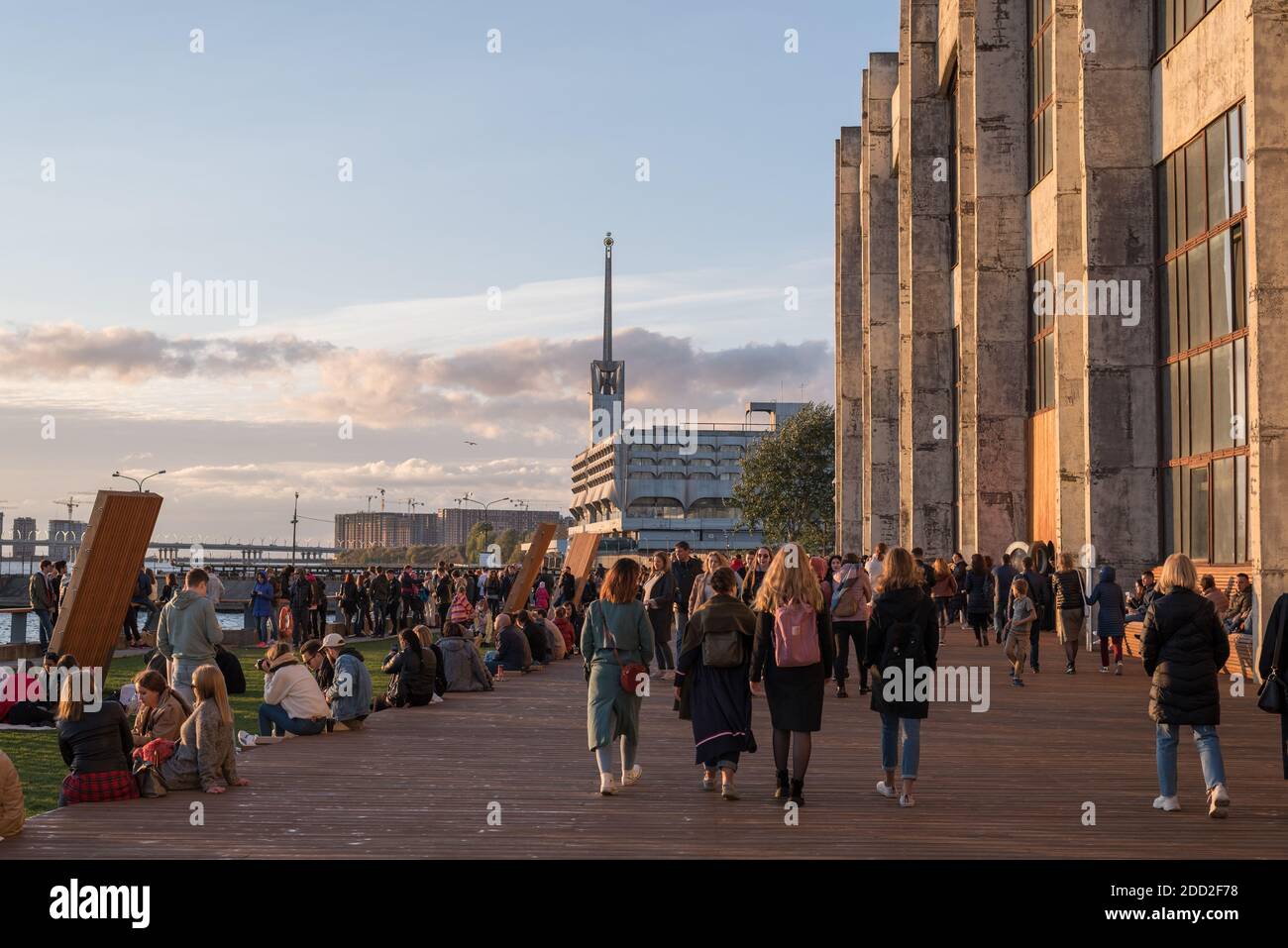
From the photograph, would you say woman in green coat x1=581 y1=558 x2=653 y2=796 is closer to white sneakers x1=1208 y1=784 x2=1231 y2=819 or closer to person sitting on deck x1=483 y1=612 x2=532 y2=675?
white sneakers x1=1208 y1=784 x2=1231 y2=819

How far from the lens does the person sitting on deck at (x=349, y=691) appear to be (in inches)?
673

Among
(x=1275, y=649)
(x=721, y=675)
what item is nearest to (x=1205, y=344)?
(x=1275, y=649)

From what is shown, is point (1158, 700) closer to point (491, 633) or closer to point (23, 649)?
point (23, 649)

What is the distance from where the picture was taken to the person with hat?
1636cm

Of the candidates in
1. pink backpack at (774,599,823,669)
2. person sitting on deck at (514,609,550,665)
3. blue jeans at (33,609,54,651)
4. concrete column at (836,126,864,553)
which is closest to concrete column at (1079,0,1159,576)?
person sitting on deck at (514,609,550,665)

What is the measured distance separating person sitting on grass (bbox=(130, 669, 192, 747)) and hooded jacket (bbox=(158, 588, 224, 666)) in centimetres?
243

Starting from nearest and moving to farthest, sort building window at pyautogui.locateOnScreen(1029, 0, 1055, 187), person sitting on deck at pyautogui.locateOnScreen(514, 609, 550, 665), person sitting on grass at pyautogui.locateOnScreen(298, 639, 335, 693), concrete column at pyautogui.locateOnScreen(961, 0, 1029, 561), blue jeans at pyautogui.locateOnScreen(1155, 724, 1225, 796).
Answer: blue jeans at pyautogui.locateOnScreen(1155, 724, 1225, 796) → person sitting on grass at pyautogui.locateOnScreen(298, 639, 335, 693) → person sitting on deck at pyautogui.locateOnScreen(514, 609, 550, 665) → building window at pyautogui.locateOnScreen(1029, 0, 1055, 187) → concrete column at pyautogui.locateOnScreen(961, 0, 1029, 561)

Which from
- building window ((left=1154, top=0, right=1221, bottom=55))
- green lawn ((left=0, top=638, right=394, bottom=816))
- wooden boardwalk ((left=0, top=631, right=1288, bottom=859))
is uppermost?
building window ((left=1154, top=0, right=1221, bottom=55))

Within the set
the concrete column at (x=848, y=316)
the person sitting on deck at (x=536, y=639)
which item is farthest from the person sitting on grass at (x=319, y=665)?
the concrete column at (x=848, y=316)

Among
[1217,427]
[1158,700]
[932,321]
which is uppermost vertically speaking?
[932,321]

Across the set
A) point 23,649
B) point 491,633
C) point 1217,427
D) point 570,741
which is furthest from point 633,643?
point 491,633

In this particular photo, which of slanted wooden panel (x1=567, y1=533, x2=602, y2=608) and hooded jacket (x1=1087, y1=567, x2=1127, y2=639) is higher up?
slanted wooden panel (x1=567, y1=533, x2=602, y2=608)
